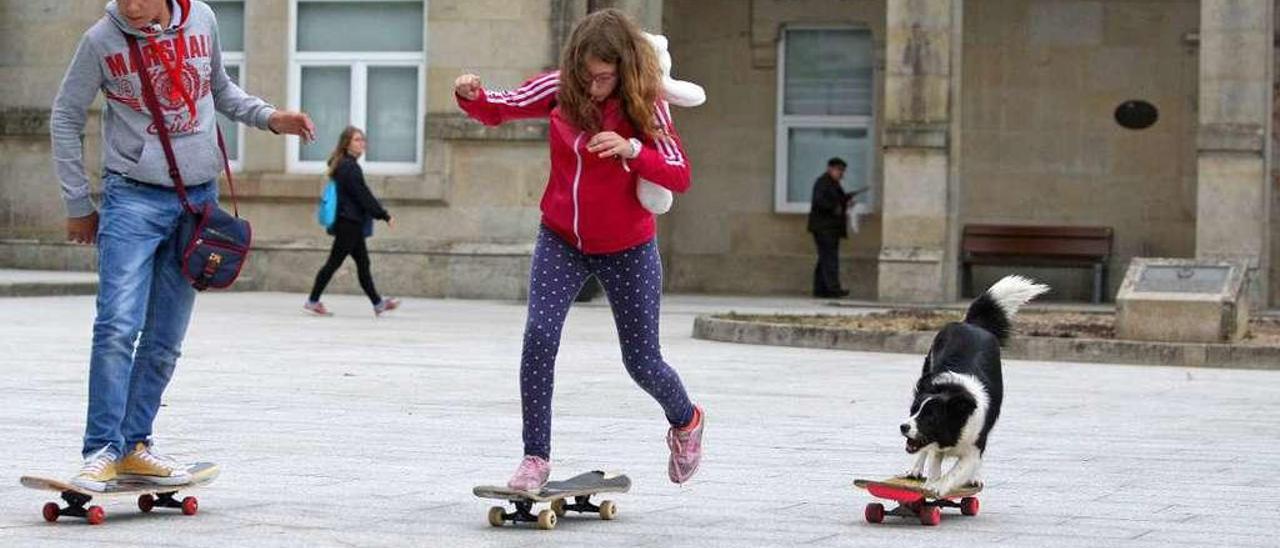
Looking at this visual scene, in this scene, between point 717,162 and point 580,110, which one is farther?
point 717,162

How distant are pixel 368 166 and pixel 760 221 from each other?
5801 millimetres

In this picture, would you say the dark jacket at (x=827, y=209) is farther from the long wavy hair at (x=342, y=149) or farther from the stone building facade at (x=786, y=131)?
the long wavy hair at (x=342, y=149)

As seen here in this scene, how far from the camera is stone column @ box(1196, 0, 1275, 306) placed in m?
25.6

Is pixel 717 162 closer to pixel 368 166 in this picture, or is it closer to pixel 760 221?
pixel 760 221

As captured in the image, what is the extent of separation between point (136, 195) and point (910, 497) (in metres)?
2.71

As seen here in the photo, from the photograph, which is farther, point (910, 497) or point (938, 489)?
point (938, 489)

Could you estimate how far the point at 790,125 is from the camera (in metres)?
31.4

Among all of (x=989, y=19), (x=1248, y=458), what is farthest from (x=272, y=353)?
(x=989, y=19)

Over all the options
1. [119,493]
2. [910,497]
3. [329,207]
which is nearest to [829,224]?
[329,207]

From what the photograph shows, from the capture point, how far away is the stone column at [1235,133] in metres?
25.6

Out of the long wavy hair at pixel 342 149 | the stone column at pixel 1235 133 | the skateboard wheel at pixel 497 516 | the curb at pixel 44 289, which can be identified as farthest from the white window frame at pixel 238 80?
the skateboard wheel at pixel 497 516

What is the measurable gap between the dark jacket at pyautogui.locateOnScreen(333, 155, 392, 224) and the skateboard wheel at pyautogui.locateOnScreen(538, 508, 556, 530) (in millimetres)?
14207

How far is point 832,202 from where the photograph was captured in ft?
97.3

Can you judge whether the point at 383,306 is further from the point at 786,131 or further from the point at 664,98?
the point at 664,98
